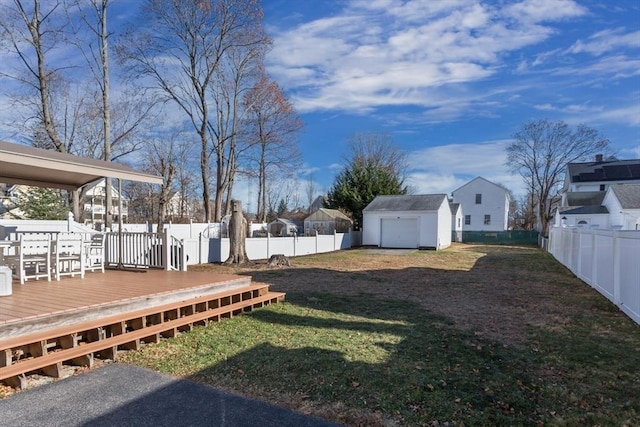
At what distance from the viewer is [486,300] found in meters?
8.18

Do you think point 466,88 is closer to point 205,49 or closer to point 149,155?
point 205,49

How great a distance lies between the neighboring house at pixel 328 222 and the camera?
2909cm

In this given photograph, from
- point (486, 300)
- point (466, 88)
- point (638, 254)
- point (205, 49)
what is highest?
point (205, 49)

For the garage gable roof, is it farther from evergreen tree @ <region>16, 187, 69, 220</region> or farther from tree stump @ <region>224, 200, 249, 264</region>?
evergreen tree @ <region>16, 187, 69, 220</region>

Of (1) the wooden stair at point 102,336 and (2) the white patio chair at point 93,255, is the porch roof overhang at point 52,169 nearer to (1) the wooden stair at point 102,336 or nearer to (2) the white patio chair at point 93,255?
(2) the white patio chair at point 93,255

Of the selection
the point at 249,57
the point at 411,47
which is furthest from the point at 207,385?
the point at 249,57

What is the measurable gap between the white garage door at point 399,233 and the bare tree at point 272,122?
28.0 feet

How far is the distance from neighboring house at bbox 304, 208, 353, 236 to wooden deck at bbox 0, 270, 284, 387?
22.1 metres

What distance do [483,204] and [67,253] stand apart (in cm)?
4131

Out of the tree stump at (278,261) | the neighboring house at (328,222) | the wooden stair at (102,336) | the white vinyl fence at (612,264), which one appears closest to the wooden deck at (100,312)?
the wooden stair at (102,336)

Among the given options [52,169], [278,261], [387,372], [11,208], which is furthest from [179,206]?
[387,372]

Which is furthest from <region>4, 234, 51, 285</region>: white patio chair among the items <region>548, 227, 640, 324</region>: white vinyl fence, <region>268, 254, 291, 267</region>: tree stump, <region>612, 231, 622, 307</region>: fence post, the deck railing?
<region>612, 231, 622, 307</region>: fence post

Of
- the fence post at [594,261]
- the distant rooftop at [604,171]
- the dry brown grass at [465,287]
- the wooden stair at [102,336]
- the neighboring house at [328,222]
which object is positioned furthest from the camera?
the distant rooftop at [604,171]

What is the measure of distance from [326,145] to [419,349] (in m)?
35.6
